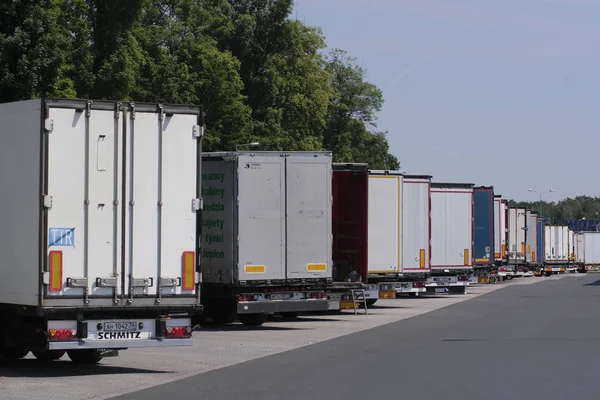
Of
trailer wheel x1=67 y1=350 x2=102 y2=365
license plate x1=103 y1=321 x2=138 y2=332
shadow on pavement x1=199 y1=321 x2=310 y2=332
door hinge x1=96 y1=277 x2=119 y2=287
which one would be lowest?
shadow on pavement x1=199 y1=321 x2=310 y2=332

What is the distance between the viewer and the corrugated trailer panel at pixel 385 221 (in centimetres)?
3189

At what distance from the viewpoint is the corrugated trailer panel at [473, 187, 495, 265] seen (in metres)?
46.8

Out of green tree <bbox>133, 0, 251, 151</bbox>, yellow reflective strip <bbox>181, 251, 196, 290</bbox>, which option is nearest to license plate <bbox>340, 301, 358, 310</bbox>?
yellow reflective strip <bbox>181, 251, 196, 290</bbox>

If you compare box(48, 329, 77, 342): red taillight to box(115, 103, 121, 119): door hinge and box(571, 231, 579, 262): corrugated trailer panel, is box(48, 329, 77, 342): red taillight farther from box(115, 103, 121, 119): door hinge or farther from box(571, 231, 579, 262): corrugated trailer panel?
box(571, 231, 579, 262): corrugated trailer panel

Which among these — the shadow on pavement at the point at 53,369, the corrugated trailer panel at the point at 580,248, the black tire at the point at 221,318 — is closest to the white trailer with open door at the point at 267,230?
the black tire at the point at 221,318

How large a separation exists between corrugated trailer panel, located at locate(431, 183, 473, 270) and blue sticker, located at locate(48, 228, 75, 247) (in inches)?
991

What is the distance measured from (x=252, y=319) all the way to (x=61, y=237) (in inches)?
452

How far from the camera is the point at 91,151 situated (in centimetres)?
1561

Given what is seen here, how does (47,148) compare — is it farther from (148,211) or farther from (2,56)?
(2,56)

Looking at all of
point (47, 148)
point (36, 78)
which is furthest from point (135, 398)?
point (36, 78)

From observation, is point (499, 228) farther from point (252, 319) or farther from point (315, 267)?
point (315, 267)

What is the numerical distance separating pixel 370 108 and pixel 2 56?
190 feet

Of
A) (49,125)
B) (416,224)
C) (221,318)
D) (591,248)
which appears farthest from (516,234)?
(49,125)

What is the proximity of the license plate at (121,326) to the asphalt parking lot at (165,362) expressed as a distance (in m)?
0.67
